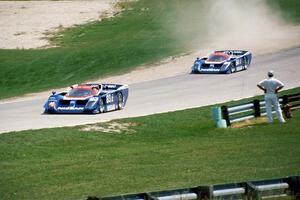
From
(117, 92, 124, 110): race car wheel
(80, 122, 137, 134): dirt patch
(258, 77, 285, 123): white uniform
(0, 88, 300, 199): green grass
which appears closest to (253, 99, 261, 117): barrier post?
(0, 88, 300, 199): green grass

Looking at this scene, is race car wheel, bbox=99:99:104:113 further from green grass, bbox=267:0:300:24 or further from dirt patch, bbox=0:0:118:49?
green grass, bbox=267:0:300:24

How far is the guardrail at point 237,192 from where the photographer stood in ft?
49.1

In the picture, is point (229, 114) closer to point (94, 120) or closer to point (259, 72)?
point (94, 120)

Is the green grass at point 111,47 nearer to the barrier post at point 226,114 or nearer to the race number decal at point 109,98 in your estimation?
the race number decal at point 109,98

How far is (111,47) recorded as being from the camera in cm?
5853

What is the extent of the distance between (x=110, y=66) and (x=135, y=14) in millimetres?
19529

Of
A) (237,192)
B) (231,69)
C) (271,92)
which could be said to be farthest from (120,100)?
(237,192)

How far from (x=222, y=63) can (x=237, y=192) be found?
3162cm

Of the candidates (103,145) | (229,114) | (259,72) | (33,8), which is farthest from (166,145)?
(33,8)

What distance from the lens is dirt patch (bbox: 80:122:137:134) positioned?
27703 mm

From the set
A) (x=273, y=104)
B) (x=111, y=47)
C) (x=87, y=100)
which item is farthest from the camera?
(x=111, y=47)

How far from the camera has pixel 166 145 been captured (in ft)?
80.8

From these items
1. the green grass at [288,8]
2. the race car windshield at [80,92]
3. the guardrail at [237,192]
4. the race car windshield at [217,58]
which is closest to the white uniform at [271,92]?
the race car windshield at [80,92]

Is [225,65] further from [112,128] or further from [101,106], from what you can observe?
[112,128]
